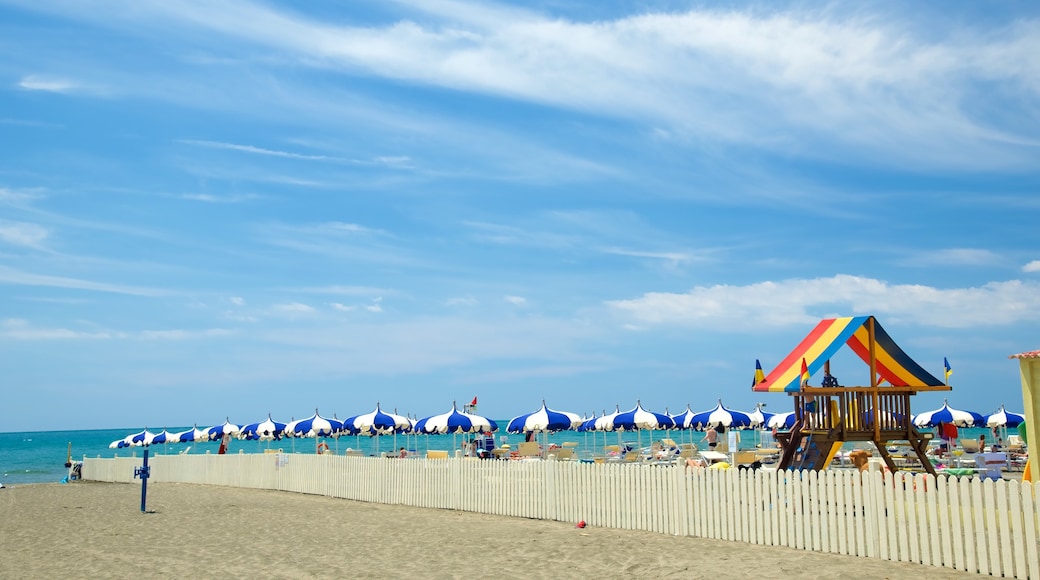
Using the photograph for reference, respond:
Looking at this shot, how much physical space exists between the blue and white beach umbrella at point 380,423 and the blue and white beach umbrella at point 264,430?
17.9ft

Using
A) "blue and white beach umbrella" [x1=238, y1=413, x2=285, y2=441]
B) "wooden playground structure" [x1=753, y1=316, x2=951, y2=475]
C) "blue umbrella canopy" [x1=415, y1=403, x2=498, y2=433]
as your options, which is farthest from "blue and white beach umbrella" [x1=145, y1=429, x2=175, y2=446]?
"wooden playground structure" [x1=753, y1=316, x2=951, y2=475]

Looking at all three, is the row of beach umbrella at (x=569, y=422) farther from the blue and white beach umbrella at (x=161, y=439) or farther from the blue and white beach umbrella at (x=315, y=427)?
the blue and white beach umbrella at (x=161, y=439)

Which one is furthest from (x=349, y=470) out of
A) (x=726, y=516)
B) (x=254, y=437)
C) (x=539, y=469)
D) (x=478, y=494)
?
(x=254, y=437)

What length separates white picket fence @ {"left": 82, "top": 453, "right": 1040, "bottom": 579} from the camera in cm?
865

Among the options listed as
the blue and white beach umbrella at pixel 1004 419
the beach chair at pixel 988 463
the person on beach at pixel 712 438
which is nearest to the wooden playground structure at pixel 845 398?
the beach chair at pixel 988 463

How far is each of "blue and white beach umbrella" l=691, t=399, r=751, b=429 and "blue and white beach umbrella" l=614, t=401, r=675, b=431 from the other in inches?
49.0

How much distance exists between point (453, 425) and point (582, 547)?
46.0ft

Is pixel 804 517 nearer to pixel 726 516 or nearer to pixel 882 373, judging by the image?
pixel 726 516

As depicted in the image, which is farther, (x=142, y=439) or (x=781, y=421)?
(x=142, y=439)

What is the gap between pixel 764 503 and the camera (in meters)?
11.0

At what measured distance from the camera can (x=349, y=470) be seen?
19328mm

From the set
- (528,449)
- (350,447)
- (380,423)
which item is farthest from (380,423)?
(350,447)

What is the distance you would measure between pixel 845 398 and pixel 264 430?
2429 cm

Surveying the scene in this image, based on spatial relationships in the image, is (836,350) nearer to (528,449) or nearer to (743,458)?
(743,458)
